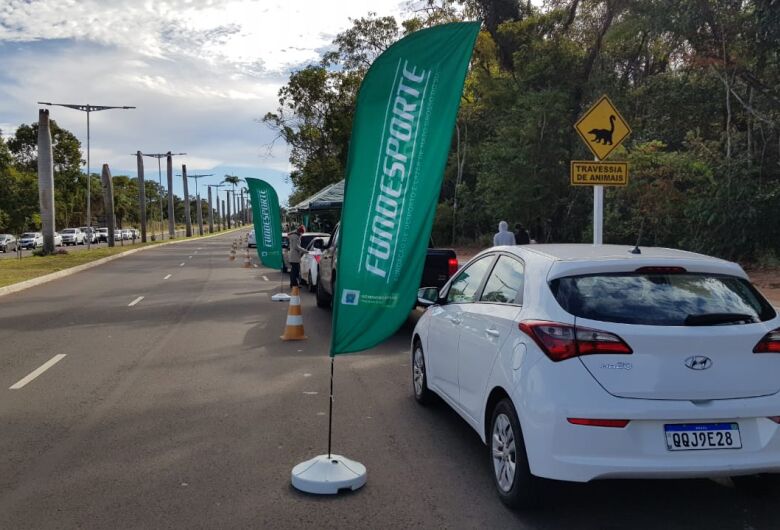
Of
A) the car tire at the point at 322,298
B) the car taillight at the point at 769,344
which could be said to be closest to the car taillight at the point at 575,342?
the car taillight at the point at 769,344

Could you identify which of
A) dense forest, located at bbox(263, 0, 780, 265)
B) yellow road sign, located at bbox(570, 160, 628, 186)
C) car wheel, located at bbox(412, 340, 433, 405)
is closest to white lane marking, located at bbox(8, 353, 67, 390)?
car wheel, located at bbox(412, 340, 433, 405)

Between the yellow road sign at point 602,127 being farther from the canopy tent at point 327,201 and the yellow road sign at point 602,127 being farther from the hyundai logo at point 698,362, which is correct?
the canopy tent at point 327,201

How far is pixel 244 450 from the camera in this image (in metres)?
5.39

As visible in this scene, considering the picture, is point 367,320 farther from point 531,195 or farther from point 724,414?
point 531,195

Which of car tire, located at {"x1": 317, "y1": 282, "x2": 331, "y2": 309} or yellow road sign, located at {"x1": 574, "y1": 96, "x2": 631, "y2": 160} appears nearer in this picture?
yellow road sign, located at {"x1": 574, "y1": 96, "x2": 631, "y2": 160}

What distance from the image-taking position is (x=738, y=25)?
16.8 meters

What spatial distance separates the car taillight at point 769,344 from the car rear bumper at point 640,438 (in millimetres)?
281

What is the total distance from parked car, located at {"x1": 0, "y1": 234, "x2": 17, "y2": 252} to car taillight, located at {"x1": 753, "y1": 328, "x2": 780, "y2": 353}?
5478 centimetres

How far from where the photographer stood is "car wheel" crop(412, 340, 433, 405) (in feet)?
21.1

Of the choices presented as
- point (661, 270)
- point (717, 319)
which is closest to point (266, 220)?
point (661, 270)

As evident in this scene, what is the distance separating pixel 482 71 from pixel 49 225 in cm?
2245

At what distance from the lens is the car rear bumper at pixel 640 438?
12.1 ft

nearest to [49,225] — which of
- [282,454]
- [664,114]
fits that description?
[664,114]

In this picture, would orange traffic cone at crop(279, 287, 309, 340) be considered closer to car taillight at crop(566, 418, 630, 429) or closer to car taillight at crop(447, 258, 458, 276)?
car taillight at crop(447, 258, 458, 276)
